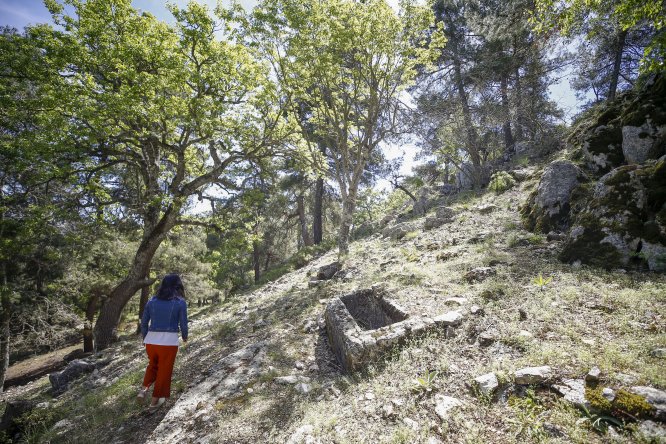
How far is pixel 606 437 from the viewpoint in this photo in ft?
7.14

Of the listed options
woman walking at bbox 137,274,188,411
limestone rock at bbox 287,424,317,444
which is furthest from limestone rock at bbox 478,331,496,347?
woman walking at bbox 137,274,188,411

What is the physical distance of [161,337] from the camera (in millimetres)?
4742

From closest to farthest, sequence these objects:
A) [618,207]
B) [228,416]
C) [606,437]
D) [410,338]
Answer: [606,437], [228,416], [410,338], [618,207]

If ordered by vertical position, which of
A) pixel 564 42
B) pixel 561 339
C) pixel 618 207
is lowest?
pixel 561 339

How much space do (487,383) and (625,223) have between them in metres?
4.22

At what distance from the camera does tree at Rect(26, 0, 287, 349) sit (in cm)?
796

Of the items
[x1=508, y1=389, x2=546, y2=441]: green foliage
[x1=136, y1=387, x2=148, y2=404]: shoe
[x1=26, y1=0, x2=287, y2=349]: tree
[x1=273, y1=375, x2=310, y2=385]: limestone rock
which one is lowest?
[x1=136, y1=387, x2=148, y2=404]: shoe

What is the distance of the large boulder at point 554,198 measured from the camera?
6902 millimetres

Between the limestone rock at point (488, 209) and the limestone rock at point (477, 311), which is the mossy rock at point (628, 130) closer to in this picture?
the limestone rock at point (488, 209)

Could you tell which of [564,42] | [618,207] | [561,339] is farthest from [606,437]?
[564,42]

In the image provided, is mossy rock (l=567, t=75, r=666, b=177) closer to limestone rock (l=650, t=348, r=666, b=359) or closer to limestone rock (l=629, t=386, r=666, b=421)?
limestone rock (l=650, t=348, r=666, b=359)

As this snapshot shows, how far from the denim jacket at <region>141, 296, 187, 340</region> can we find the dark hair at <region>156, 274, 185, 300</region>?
77 mm

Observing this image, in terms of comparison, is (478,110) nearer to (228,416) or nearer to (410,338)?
(410,338)

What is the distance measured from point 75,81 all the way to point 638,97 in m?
14.7
